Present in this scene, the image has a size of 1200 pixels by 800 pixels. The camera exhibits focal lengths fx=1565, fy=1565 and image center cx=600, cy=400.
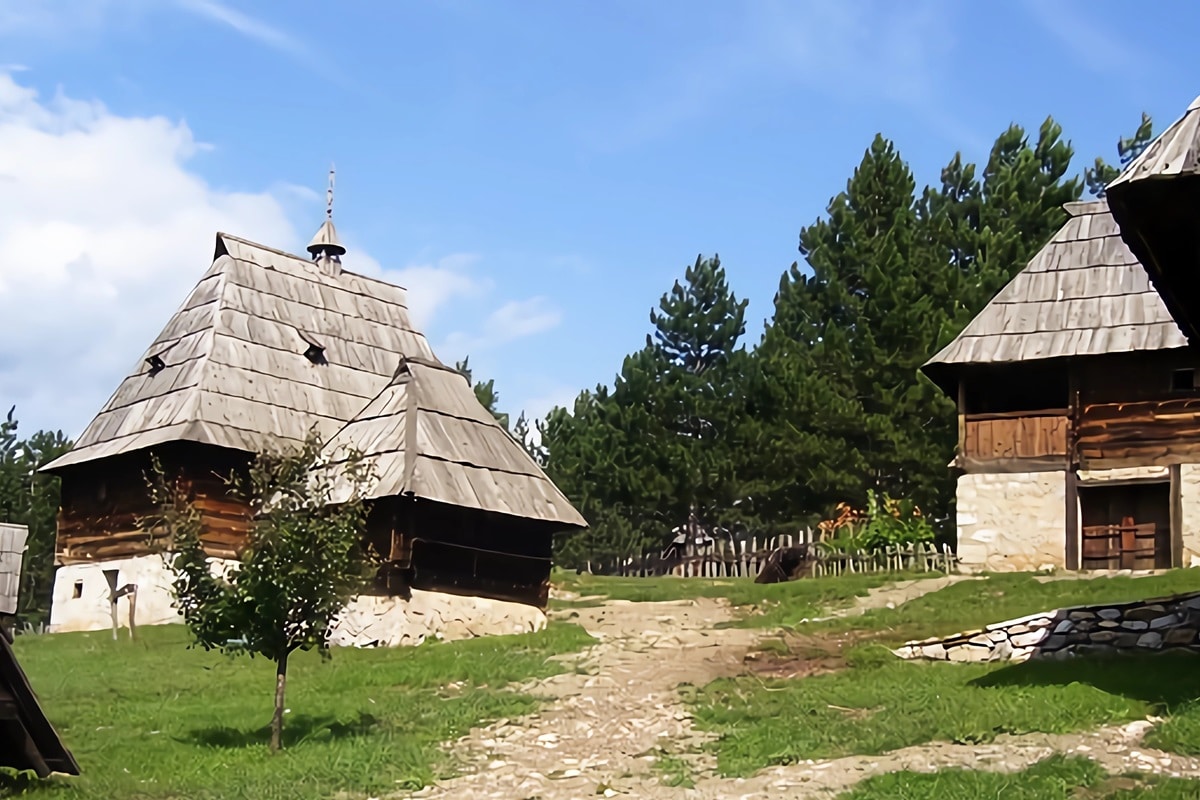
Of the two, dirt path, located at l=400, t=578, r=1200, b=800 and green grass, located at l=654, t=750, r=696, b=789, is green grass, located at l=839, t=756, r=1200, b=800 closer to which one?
dirt path, located at l=400, t=578, r=1200, b=800

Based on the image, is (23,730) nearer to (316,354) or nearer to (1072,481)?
(1072,481)

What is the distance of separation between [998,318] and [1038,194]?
16930mm

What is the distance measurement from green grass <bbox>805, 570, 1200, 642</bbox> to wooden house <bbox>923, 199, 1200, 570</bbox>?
2.68 metres

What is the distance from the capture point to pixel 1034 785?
38.8 feet

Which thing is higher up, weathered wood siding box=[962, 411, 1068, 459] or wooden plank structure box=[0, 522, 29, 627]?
weathered wood siding box=[962, 411, 1068, 459]

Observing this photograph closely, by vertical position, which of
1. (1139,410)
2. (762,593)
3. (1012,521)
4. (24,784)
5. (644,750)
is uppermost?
(1139,410)

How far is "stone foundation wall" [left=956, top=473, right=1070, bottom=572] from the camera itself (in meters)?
28.4

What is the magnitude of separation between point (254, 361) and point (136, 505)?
390 cm

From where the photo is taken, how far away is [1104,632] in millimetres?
17312


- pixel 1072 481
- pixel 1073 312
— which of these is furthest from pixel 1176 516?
pixel 1073 312

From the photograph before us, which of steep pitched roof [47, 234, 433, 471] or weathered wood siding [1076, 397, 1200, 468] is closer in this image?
weathered wood siding [1076, 397, 1200, 468]

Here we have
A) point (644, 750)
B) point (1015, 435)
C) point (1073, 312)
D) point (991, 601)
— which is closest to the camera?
point (644, 750)

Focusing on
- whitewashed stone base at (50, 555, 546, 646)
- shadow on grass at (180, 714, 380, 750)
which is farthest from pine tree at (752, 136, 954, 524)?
shadow on grass at (180, 714, 380, 750)

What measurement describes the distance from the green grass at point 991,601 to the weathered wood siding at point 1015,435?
3695 mm
